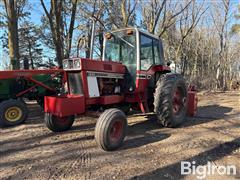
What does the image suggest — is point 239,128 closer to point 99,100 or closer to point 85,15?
point 99,100

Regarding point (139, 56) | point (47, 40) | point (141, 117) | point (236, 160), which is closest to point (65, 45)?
point (141, 117)

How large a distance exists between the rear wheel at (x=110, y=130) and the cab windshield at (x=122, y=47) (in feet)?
5.66

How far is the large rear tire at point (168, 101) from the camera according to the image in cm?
597

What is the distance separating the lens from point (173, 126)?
20.3ft

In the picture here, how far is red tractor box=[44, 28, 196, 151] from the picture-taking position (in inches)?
187

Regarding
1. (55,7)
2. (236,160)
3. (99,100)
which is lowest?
(236,160)

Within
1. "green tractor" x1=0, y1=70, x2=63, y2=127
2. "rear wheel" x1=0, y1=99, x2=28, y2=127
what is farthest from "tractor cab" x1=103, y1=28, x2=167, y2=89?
"rear wheel" x1=0, y1=99, x2=28, y2=127

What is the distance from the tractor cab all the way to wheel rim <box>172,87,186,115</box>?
35.6 inches

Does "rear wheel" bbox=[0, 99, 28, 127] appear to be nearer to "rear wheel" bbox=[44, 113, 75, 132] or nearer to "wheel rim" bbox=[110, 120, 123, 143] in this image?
"rear wheel" bbox=[44, 113, 75, 132]

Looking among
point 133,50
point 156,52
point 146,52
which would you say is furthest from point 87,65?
point 156,52

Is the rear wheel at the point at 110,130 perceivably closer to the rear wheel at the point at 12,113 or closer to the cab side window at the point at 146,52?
the cab side window at the point at 146,52

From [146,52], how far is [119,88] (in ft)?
3.69

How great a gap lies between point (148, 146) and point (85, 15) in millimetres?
14960

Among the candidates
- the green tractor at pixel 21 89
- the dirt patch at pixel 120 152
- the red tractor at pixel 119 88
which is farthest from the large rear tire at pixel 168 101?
the green tractor at pixel 21 89
